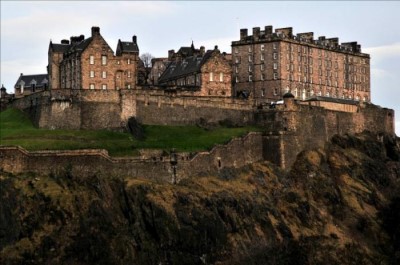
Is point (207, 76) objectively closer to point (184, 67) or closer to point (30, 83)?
point (184, 67)

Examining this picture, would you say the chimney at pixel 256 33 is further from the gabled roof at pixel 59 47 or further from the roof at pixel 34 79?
the roof at pixel 34 79

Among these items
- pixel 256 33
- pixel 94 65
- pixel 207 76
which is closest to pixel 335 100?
pixel 256 33

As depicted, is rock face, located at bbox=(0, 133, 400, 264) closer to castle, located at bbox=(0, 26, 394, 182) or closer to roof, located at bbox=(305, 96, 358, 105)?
castle, located at bbox=(0, 26, 394, 182)

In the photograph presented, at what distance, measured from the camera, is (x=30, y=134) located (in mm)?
94188

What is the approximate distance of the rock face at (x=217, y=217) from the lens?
8144 centimetres

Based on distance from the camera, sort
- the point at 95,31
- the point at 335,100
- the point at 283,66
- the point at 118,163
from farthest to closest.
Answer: the point at 283,66
the point at 335,100
the point at 95,31
the point at 118,163

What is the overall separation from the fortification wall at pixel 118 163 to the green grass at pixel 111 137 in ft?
4.72

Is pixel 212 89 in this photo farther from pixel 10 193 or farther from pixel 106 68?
pixel 10 193

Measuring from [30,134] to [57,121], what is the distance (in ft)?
11.6

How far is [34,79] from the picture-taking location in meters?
121

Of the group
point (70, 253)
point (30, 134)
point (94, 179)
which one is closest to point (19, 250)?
point (70, 253)

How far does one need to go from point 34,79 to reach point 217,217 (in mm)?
39331

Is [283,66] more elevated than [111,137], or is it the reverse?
[283,66]

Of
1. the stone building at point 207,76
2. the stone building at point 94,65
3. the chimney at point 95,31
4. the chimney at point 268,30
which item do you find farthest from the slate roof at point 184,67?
the chimney at point 95,31
